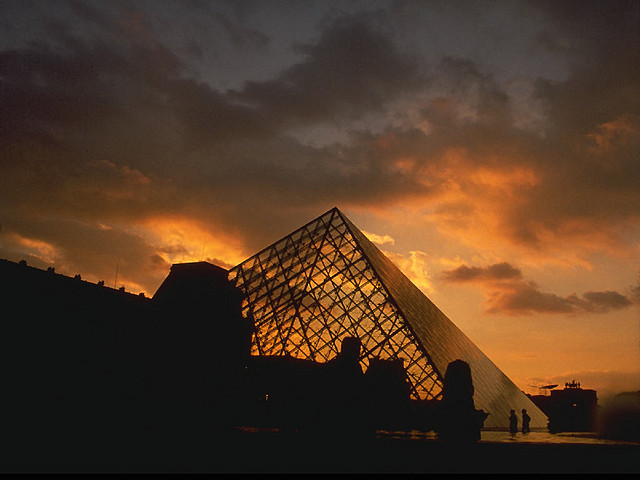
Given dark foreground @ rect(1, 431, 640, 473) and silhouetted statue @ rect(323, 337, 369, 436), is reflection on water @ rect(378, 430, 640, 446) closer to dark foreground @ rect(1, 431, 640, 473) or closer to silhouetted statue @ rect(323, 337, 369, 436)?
silhouetted statue @ rect(323, 337, 369, 436)

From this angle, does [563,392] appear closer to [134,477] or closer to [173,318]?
[173,318]

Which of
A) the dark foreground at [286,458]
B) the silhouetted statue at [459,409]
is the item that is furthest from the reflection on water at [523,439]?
the dark foreground at [286,458]

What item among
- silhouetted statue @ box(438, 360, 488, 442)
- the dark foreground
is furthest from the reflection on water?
the dark foreground

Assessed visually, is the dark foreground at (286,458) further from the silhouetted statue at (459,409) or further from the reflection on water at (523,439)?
the reflection on water at (523,439)

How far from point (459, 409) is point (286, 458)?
421cm

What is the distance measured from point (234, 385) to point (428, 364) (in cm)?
1009

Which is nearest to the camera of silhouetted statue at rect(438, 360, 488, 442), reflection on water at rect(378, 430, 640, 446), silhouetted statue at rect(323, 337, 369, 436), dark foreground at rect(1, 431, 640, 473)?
dark foreground at rect(1, 431, 640, 473)

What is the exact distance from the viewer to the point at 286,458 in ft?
17.0

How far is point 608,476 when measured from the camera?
15.4 ft

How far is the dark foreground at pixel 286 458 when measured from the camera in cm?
454

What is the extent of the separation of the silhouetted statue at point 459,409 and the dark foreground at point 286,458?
1918 mm

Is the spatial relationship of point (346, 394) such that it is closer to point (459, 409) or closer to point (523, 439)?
point (459, 409)

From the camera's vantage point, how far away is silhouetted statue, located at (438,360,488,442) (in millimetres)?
8086

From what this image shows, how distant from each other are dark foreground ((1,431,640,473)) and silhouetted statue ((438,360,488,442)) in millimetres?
1918
